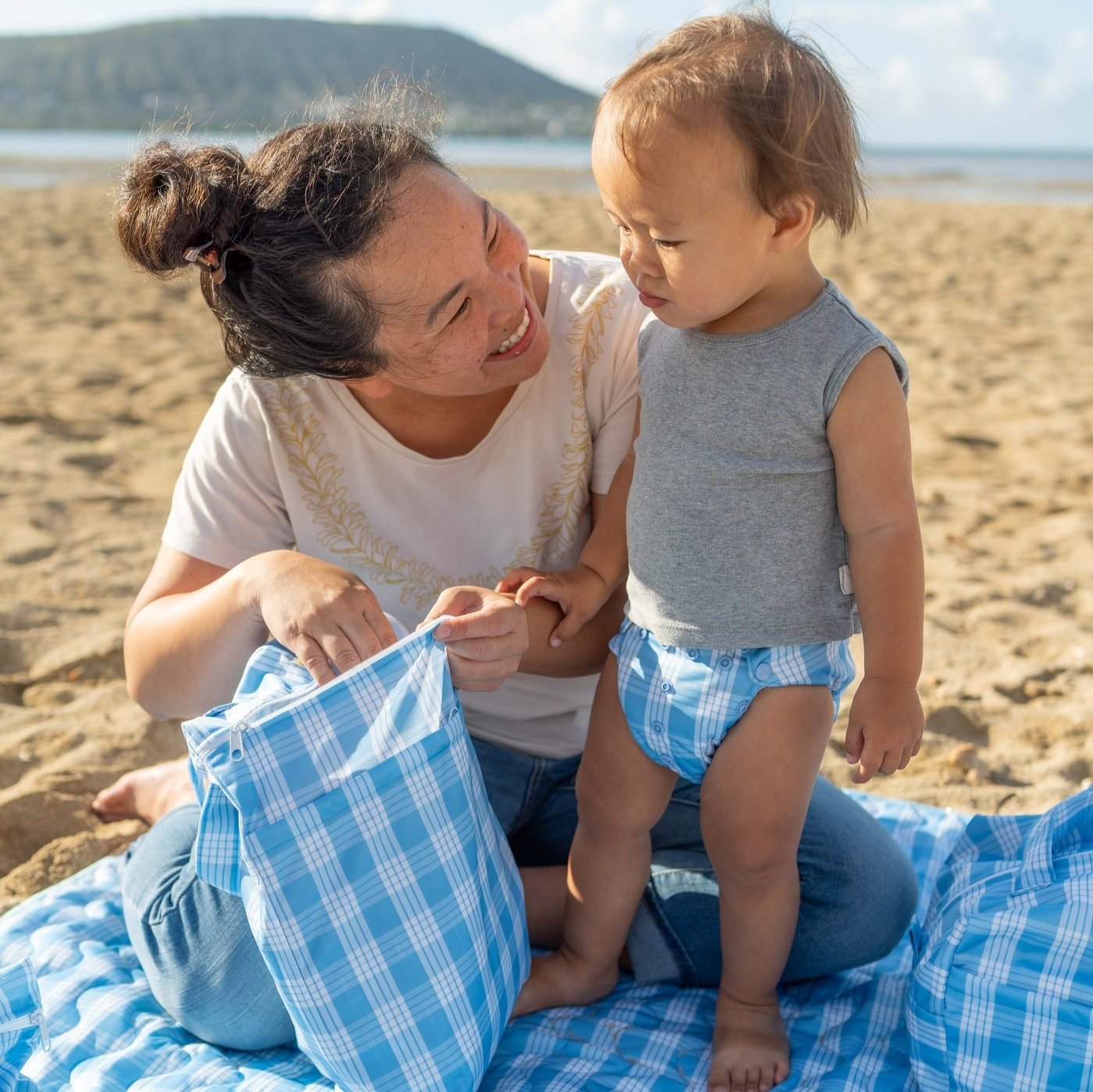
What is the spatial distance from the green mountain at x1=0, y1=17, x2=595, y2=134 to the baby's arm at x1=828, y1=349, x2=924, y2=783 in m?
33.9

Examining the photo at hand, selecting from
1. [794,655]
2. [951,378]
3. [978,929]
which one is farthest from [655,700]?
[951,378]

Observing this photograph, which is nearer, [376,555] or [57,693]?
[376,555]

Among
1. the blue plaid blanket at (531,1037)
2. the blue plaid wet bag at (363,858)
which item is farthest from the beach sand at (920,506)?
the blue plaid wet bag at (363,858)

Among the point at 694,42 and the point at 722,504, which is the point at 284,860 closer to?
the point at 722,504

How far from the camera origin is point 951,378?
5.09 m

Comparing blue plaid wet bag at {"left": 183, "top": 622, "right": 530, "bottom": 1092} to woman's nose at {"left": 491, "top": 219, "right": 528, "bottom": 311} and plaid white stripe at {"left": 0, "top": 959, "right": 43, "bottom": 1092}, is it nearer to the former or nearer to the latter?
plaid white stripe at {"left": 0, "top": 959, "right": 43, "bottom": 1092}

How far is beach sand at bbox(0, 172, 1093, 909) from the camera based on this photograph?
91.4 inches

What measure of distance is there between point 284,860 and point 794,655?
69 cm

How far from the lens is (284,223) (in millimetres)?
1476

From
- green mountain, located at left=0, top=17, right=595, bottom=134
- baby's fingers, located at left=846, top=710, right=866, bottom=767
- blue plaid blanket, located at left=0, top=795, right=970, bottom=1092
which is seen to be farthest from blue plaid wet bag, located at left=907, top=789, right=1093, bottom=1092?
green mountain, located at left=0, top=17, right=595, bottom=134

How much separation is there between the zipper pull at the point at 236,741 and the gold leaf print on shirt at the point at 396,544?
54 cm

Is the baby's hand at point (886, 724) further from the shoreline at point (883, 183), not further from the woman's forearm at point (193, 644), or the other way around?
the shoreline at point (883, 183)

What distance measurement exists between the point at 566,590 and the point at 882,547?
46 cm

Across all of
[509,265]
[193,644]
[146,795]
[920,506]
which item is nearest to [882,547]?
[509,265]
